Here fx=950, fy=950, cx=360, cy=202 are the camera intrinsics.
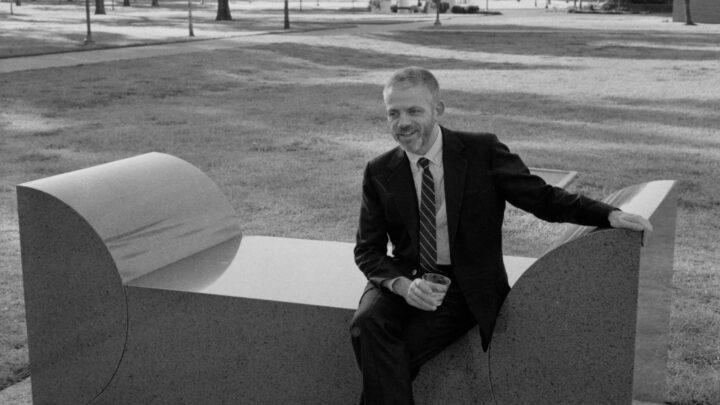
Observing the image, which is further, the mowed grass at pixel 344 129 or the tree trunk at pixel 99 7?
the tree trunk at pixel 99 7

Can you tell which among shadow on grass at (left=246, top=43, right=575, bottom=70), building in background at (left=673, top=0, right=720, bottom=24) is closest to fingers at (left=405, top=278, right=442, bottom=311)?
shadow on grass at (left=246, top=43, right=575, bottom=70)

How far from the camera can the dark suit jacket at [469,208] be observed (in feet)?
12.0

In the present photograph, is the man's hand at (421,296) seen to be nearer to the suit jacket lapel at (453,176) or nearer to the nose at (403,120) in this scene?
the suit jacket lapel at (453,176)

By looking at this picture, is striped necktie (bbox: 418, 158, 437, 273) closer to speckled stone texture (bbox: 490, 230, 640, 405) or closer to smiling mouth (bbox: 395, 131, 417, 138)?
smiling mouth (bbox: 395, 131, 417, 138)

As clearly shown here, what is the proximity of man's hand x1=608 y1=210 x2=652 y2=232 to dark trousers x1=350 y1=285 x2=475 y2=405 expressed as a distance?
2.13ft

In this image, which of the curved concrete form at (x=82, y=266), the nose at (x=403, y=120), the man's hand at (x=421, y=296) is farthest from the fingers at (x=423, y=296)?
the curved concrete form at (x=82, y=266)

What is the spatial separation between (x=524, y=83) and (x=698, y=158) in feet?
26.3

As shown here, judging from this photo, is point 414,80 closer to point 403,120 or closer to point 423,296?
point 403,120

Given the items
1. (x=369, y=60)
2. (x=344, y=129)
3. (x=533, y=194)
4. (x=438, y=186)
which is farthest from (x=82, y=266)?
(x=369, y=60)

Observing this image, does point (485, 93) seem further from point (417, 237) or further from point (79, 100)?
point (417, 237)

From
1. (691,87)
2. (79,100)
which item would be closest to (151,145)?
(79,100)

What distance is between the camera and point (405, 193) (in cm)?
373

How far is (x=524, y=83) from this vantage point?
702 inches

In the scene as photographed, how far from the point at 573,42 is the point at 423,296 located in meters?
27.3
